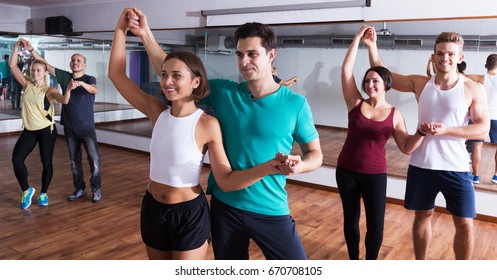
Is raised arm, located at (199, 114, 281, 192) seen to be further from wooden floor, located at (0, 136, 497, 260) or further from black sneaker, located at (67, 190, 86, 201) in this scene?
black sneaker, located at (67, 190, 86, 201)

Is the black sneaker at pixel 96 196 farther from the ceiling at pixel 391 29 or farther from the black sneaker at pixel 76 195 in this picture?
the ceiling at pixel 391 29

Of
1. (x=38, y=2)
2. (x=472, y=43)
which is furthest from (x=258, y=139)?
(x=38, y=2)

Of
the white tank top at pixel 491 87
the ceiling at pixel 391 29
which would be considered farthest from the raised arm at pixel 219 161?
the white tank top at pixel 491 87

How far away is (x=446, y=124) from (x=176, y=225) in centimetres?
164

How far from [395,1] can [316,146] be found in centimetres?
326

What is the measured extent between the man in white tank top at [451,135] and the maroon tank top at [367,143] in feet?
0.66

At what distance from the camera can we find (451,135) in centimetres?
225

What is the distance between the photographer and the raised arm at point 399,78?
2.50 m

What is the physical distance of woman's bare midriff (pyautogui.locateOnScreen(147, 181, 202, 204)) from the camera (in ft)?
5.17

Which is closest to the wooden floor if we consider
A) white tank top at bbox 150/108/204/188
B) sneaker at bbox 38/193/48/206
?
sneaker at bbox 38/193/48/206

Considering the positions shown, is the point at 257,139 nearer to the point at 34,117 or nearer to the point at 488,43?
the point at 34,117
